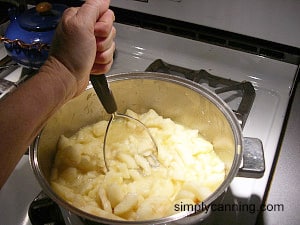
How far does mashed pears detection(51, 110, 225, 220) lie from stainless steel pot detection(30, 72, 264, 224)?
0.08ft

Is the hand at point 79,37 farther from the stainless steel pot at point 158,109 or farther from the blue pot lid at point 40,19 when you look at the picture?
the blue pot lid at point 40,19

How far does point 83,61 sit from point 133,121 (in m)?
0.31

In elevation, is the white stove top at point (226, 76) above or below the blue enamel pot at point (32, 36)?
below

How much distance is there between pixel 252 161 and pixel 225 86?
370mm

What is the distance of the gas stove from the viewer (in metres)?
0.71

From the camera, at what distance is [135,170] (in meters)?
0.74

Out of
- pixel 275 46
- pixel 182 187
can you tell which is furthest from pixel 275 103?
pixel 182 187

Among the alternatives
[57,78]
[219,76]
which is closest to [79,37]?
[57,78]

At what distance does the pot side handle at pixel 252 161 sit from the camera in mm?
608

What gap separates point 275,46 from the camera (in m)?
1.00

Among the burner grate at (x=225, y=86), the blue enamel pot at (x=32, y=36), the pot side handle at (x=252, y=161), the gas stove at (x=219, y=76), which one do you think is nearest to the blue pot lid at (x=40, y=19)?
the blue enamel pot at (x=32, y=36)

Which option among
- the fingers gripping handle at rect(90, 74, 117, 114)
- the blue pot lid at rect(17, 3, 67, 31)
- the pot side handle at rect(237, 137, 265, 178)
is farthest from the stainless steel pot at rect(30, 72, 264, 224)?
the blue pot lid at rect(17, 3, 67, 31)

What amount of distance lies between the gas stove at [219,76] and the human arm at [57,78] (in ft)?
0.93

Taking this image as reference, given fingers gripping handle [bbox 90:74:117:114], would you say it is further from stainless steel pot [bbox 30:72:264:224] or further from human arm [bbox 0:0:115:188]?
stainless steel pot [bbox 30:72:264:224]
